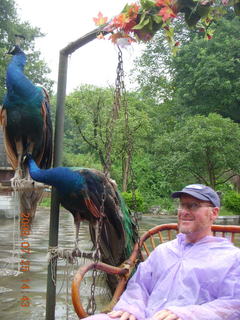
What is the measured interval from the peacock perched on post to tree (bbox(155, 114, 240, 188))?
32.5 ft

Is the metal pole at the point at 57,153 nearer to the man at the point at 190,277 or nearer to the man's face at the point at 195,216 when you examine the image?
the man at the point at 190,277

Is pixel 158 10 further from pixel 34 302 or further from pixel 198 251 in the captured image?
pixel 34 302

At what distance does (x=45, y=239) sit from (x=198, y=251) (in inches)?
235

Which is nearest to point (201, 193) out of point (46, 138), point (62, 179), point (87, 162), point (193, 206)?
point (193, 206)

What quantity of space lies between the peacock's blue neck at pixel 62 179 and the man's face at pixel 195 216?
880 millimetres

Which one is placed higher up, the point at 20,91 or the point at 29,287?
the point at 20,91

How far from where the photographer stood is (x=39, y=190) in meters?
2.87

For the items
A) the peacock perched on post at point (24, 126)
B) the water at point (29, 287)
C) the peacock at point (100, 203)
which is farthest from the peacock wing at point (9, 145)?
the water at point (29, 287)

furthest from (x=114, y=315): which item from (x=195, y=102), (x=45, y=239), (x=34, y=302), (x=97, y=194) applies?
(x=195, y=102)

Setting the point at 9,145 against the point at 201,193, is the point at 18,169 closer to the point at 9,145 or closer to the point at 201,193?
the point at 9,145

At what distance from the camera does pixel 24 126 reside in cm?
279

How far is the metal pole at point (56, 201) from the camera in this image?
2637 millimetres

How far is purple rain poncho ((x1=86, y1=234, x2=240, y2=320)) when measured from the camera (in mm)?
1644

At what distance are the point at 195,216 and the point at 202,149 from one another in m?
10.8
